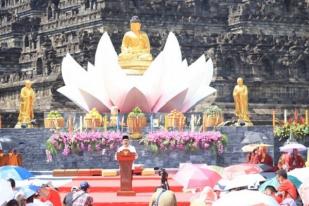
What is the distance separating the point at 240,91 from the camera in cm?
3847

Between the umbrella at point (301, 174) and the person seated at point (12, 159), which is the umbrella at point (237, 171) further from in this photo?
the person seated at point (12, 159)

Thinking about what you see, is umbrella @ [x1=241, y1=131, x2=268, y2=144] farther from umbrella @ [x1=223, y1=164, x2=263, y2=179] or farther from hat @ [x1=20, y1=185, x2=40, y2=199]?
hat @ [x1=20, y1=185, x2=40, y2=199]

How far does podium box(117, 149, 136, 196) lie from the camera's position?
25.1m

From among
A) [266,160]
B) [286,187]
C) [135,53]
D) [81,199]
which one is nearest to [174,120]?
[135,53]

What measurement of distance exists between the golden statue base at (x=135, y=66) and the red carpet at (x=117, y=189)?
378 inches

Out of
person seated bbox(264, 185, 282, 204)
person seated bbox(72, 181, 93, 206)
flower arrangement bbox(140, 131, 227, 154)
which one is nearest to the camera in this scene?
person seated bbox(264, 185, 282, 204)

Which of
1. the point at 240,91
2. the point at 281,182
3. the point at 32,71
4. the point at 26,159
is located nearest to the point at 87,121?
the point at 26,159

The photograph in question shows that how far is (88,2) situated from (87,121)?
2482 centimetres

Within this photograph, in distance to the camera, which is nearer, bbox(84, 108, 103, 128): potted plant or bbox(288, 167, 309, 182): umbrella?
bbox(288, 167, 309, 182): umbrella

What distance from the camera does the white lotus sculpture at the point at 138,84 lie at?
38.1 meters

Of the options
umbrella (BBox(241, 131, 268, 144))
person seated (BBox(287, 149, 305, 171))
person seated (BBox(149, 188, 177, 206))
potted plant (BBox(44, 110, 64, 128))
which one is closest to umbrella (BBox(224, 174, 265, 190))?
person seated (BBox(149, 188, 177, 206))

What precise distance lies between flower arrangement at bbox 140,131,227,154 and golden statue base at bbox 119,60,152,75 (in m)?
5.35

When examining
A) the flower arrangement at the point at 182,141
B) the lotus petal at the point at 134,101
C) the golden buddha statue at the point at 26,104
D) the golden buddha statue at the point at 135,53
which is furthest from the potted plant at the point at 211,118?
the golden buddha statue at the point at 26,104

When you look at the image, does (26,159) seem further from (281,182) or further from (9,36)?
(9,36)
